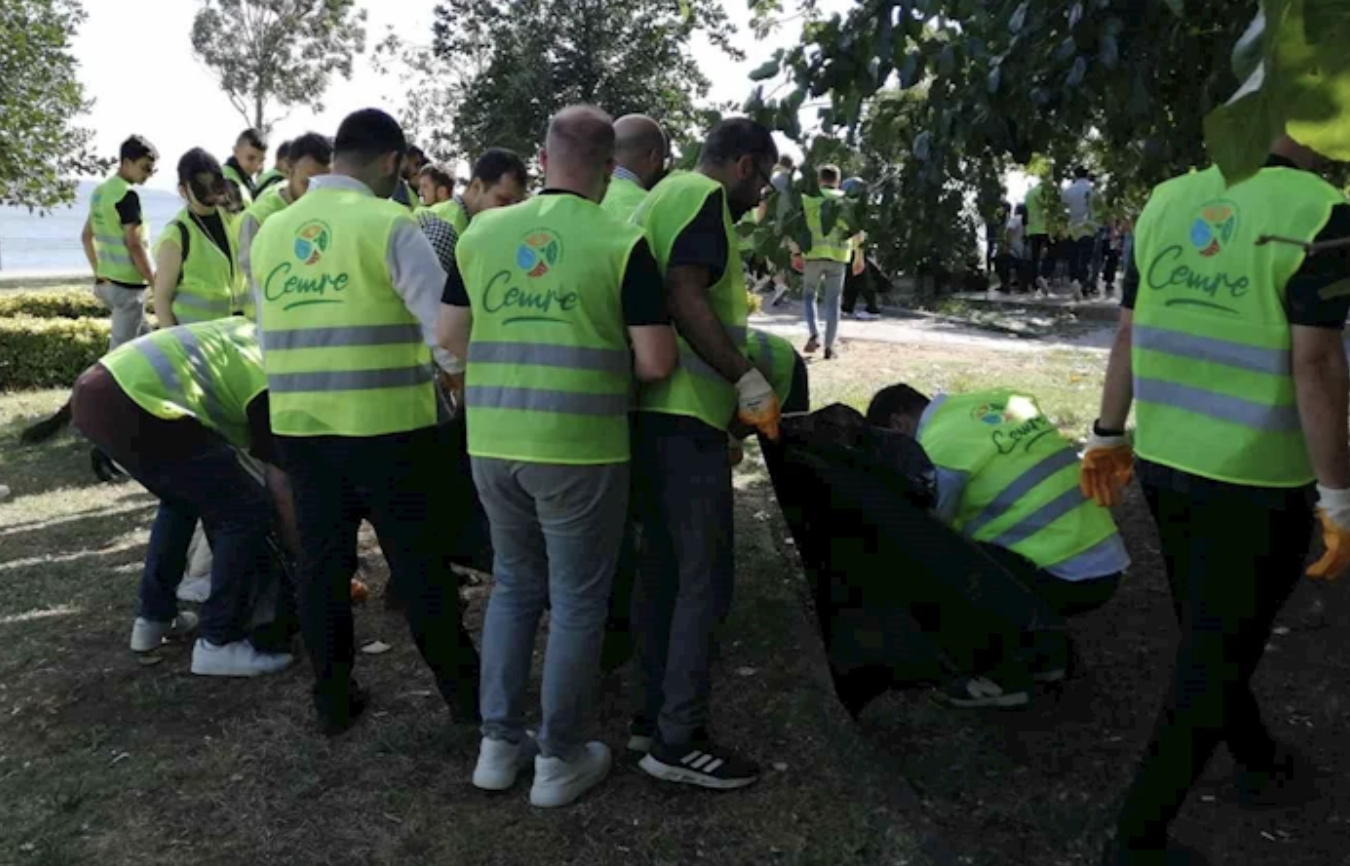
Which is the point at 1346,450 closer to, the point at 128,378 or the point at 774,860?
the point at 774,860

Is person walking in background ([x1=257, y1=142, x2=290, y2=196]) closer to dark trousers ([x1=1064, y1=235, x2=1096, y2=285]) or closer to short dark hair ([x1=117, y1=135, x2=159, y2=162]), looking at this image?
short dark hair ([x1=117, y1=135, x2=159, y2=162])

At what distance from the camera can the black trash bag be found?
3396 mm

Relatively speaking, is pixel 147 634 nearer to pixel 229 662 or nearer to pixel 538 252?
pixel 229 662

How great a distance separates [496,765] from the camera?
3.42 meters

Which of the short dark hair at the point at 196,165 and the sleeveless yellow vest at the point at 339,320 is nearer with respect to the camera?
the sleeveless yellow vest at the point at 339,320

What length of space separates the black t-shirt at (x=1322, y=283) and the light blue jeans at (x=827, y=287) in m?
8.05

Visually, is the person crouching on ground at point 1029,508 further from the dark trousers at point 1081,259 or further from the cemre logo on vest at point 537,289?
the dark trousers at point 1081,259

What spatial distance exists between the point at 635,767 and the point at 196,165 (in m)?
4.06

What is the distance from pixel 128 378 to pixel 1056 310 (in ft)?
46.5

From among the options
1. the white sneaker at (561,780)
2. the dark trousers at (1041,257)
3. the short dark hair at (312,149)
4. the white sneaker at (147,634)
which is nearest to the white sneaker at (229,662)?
the white sneaker at (147,634)

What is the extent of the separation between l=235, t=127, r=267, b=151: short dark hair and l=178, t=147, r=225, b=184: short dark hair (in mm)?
1282

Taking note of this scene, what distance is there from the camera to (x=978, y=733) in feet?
12.1

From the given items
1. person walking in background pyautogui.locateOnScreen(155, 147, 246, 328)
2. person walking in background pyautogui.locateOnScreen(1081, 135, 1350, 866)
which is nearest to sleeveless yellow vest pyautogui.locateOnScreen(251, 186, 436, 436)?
person walking in background pyautogui.locateOnScreen(1081, 135, 1350, 866)

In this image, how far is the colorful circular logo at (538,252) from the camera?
3.09m
